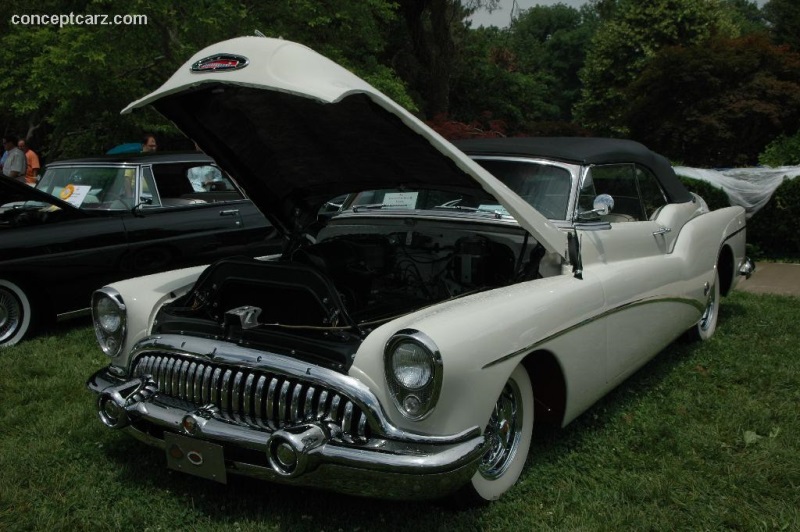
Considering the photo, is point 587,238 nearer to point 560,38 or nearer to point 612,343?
point 612,343

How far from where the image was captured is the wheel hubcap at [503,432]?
9.29 ft

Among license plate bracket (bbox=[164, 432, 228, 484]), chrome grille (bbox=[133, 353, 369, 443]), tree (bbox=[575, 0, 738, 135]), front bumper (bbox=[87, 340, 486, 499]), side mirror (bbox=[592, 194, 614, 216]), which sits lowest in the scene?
license plate bracket (bbox=[164, 432, 228, 484])

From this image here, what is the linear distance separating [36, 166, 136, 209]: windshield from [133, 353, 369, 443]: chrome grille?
12.2ft

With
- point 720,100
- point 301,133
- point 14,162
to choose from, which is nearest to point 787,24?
point 720,100

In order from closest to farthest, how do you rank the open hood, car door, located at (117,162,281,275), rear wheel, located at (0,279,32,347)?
the open hood
rear wheel, located at (0,279,32,347)
car door, located at (117,162,281,275)

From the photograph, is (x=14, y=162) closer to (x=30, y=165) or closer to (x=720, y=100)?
(x=30, y=165)

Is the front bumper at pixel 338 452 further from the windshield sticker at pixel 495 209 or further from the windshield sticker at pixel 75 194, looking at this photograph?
the windshield sticker at pixel 75 194

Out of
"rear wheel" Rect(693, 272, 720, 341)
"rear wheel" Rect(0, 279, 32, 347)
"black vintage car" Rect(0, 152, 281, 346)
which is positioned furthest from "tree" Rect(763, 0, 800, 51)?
→ "rear wheel" Rect(0, 279, 32, 347)

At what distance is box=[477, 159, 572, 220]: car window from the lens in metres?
3.75

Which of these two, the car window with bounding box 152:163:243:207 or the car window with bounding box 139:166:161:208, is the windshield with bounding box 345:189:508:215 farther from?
the car window with bounding box 139:166:161:208

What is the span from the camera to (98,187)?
625 cm

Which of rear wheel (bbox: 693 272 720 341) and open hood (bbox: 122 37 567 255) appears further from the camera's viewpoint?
rear wheel (bbox: 693 272 720 341)

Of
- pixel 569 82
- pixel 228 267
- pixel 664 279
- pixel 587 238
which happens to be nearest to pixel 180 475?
pixel 228 267

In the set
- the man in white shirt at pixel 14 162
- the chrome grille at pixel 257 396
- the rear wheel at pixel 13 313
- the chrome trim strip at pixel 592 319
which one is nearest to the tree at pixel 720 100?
the chrome trim strip at pixel 592 319
